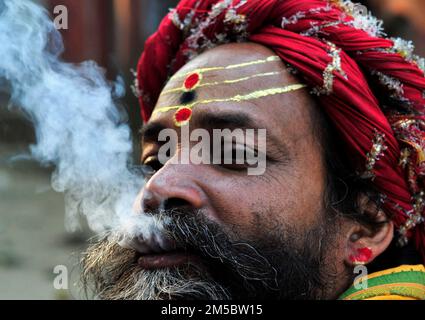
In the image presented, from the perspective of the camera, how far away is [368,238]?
2.55 m

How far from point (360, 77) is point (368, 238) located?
0.76 metres

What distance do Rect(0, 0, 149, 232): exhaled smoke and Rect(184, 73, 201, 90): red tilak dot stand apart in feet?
2.00

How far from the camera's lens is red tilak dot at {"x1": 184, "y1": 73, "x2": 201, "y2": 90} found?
261cm

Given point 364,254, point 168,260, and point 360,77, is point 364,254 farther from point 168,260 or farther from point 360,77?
point 168,260

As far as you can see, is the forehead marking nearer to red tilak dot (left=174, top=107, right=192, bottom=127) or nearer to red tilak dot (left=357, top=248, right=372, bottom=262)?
red tilak dot (left=174, top=107, right=192, bottom=127)

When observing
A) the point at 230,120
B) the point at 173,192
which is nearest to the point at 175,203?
the point at 173,192

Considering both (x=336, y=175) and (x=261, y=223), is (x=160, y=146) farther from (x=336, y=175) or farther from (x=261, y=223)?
(x=336, y=175)

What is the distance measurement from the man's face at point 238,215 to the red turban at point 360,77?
13cm

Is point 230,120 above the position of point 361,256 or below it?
above

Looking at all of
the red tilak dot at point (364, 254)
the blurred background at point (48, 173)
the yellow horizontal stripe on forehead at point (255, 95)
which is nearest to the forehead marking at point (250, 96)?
the yellow horizontal stripe on forehead at point (255, 95)

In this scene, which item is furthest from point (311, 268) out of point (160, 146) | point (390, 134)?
point (160, 146)

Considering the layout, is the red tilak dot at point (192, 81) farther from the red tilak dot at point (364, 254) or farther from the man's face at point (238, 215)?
the red tilak dot at point (364, 254)

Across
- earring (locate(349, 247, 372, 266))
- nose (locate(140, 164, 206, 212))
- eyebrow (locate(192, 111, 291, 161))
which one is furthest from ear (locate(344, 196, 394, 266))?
nose (locate(140, 164, 206, 212))

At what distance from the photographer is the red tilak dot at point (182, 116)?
2.47 meters
